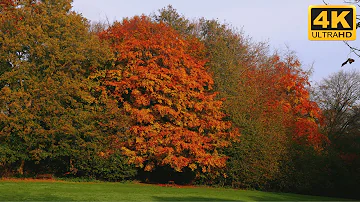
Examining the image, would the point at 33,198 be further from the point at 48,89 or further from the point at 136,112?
the point at 136,112

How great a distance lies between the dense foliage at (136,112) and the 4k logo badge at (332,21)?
869 inches

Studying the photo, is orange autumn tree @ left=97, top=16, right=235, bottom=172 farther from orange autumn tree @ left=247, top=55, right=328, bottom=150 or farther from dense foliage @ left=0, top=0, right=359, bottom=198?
orange autumn tree @ left=247, top=55, right=328, bottom=150

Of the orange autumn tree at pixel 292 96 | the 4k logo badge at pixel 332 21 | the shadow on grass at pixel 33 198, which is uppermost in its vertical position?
the orange autumn tree at pixel 292 96

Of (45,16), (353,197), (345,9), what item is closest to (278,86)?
(353,197)

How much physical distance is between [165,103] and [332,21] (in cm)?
2313

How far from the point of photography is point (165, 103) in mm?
30078

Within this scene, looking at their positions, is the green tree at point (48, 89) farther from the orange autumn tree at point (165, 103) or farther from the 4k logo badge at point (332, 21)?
the 4k logo badge at point (332, 21)

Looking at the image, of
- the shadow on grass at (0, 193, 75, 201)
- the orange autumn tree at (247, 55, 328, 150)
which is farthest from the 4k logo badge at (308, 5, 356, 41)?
the orange autumn tree at (247, 55, 328, 150)

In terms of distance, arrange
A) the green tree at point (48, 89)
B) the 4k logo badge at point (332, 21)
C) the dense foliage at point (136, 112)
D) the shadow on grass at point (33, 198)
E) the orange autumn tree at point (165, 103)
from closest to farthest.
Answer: the 4k logo badge at point (332, 21) < the shadow on grass at point (33, 198) < the green tree at point (48, 89) < the dense foliage at point (136, 112) < the orange autumn tree at point (165, 103)

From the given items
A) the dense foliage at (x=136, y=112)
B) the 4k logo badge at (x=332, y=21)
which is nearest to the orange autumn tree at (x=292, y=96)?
the dense foliage at (x=136, y=112)

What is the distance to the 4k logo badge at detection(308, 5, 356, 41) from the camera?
698 centimetres

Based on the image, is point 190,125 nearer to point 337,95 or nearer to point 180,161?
point 180,161

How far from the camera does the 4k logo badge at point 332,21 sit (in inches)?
275

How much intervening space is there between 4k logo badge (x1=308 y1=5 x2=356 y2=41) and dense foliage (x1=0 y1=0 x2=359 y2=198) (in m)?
22.1
